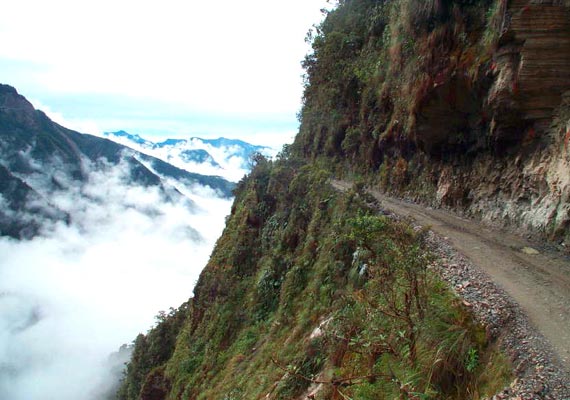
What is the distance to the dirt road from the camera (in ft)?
16.5

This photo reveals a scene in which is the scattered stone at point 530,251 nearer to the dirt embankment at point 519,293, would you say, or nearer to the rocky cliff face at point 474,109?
the dirt embankment at point 519,293

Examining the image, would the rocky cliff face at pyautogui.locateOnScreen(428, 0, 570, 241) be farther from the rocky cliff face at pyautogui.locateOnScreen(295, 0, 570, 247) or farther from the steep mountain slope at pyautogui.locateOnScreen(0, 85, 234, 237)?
the steep mountain slope at pyautogui.locateOnScreen(0, 85, 234, 237)

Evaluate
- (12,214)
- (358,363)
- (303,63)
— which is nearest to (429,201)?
(358,363)

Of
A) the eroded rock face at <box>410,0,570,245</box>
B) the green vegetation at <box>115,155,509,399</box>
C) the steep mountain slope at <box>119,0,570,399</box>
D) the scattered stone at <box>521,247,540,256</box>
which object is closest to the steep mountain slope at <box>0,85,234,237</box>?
the green vegetation at <box>115,155,509,399</box>

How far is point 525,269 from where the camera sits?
6.79 meters

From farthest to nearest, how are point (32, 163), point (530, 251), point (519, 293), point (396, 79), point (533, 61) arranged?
point (32, 163)
point (396, 79)
point (533, 61)
point (530, 251)
point (519, 293)

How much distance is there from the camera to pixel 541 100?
8.14 meters

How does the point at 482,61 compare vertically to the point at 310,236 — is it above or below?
above

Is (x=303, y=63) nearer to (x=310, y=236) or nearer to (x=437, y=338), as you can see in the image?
(x=310, y=236)

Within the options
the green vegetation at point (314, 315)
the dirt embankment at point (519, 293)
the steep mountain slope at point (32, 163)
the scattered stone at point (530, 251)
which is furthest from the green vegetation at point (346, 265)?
the steep mountain slope at point (32, 163)

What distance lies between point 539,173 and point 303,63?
17.0 metres

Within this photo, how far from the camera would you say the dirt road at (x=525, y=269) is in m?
5.03

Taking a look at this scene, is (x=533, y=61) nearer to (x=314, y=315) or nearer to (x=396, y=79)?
(x=396, y=79)

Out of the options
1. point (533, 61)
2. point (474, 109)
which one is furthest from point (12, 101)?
point (533, 61)
